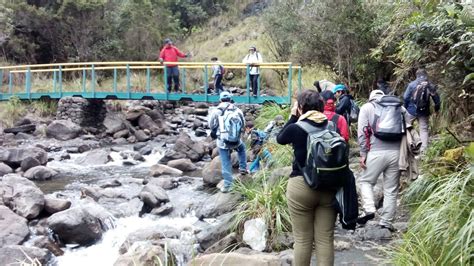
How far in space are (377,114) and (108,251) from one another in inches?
159

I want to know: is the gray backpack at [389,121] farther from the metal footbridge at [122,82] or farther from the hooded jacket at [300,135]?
the metal footbridge at [122,82]

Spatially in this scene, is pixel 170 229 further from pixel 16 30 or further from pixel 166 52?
pixel 16 30

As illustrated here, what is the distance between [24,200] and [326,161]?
6059mm

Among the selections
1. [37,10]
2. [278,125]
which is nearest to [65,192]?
[278,125]

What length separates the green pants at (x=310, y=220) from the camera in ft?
12.1

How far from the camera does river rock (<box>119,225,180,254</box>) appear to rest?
21.7ft

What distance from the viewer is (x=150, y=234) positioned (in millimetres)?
6746

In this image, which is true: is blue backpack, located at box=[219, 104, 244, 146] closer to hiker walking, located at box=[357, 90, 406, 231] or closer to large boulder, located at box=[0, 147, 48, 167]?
hiker walking, located at box=[357, 90, 406, 231]

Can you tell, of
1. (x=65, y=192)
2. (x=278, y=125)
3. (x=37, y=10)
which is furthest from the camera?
(x=37, y=10)

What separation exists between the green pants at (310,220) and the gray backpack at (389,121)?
158 centimetres

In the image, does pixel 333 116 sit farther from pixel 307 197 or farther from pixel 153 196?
pixel 153 196

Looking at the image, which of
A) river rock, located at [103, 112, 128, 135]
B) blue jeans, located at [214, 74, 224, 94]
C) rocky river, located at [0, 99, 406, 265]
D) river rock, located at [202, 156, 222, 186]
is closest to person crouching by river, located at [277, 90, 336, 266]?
rocky river, located at [0, 99, 406, 265]

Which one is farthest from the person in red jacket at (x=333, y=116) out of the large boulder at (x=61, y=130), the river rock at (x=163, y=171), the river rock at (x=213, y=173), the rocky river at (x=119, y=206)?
the large boulder at (x=61, y=130)

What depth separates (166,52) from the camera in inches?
586
